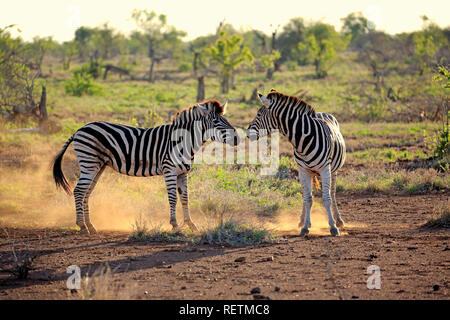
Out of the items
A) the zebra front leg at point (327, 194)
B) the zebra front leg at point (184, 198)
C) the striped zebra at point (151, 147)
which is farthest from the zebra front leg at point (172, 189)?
the zebra front leg at point (327, 194)

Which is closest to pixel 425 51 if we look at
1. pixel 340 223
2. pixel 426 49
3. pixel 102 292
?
pixel 426 49

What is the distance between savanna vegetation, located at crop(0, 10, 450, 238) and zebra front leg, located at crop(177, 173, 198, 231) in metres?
0.43

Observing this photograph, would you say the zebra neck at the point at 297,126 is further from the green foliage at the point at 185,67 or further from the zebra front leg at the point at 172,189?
the green foliage at the point at 185,67

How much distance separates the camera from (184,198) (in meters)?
8.15

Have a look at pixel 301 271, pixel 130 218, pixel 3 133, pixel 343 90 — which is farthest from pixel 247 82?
pixel 301 271

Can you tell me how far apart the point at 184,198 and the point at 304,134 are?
2160 millimetres

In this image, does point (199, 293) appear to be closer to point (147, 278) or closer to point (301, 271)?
point (147, 278)

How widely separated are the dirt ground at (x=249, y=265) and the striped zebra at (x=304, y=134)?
0.71 meters

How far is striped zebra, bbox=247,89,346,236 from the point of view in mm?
7672

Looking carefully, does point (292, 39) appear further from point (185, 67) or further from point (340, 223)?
point (340, 223)

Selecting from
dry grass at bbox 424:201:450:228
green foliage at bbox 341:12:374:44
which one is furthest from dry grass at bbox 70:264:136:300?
green foliage at bbox 341:12:374:44

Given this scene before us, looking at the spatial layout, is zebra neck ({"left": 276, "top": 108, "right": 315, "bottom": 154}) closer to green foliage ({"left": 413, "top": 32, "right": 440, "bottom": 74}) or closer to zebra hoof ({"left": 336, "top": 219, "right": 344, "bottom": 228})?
zebra hoof ({"left": 336, "top": 219, "right": 344, "bottom": 228})

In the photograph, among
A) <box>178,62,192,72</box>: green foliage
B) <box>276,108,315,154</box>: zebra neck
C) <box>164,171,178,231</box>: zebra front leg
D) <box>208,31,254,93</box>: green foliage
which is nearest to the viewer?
<box>276,108,315,154</box>: zebra neck
